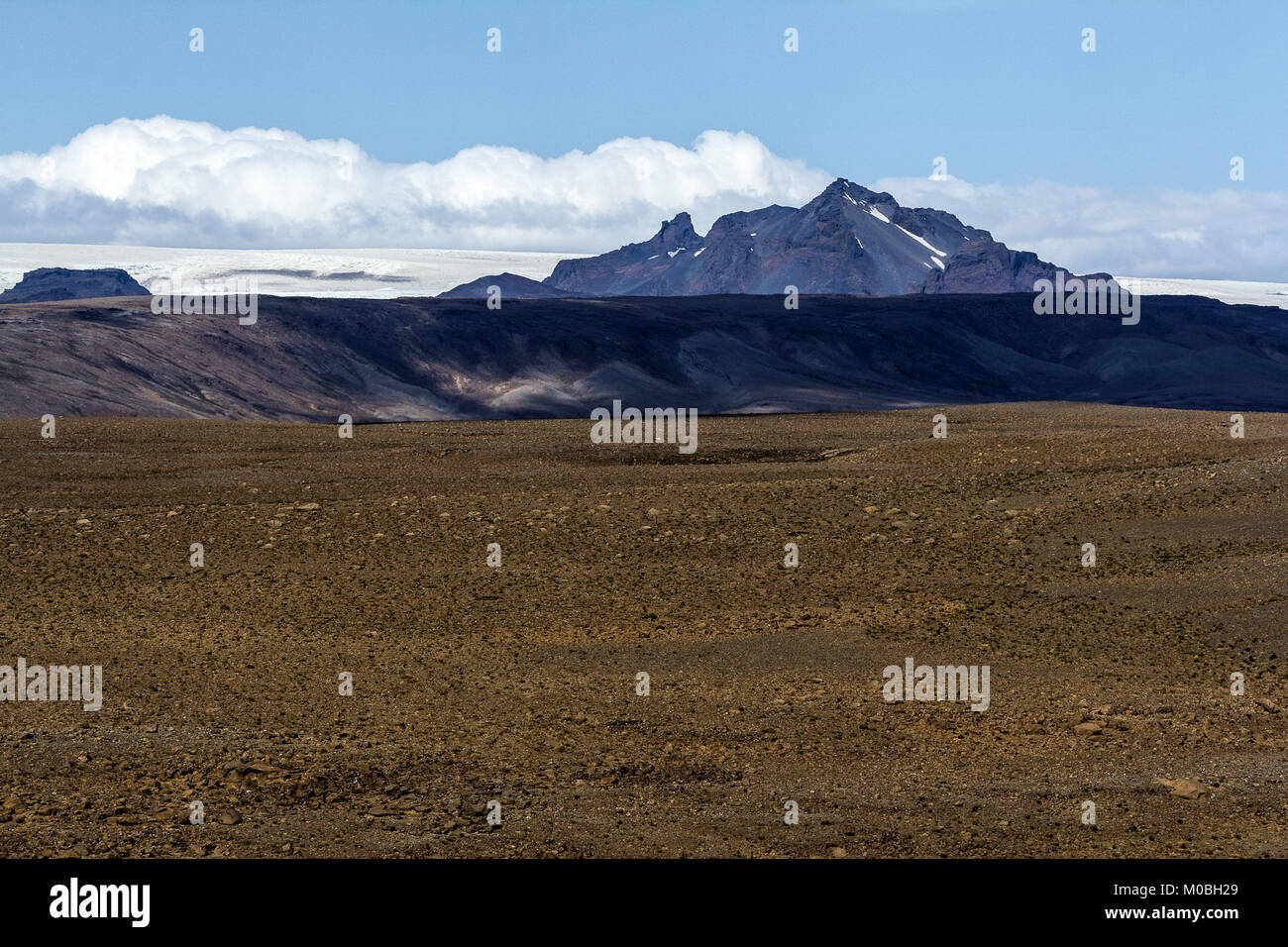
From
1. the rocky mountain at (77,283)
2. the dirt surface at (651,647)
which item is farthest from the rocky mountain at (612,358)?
the rocky mountain at (77,283)

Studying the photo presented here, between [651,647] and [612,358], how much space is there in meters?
90.3

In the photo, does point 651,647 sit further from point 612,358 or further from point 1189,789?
point 612,358

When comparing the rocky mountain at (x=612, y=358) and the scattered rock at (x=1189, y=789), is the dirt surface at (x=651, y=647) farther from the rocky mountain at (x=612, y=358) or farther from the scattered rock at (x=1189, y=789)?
the rocky mountain at (x=612, y=358)

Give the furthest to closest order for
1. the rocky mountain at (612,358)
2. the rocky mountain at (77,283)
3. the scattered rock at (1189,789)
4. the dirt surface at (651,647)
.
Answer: the rocky mountain at (77,283), the rocky mountain at (612,358), the scattered rock at (1189,789), the dirt surface at (651,647)

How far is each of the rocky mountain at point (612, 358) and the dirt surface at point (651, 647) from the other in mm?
41666

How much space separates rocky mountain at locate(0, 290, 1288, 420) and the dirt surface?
4167cm

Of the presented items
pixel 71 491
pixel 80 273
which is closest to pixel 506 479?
pixel 71 491

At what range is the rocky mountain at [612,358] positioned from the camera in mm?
77062

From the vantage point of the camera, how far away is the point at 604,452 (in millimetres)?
33688

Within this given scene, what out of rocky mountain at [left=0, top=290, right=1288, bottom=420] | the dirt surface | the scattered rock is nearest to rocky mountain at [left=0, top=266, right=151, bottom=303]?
rocky mountain at [left=0, top=290, right=1288, bottom=420]

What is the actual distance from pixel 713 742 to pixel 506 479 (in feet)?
53.9

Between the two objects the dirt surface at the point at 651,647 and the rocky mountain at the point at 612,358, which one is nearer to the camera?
the dirt surface at the point at 651,647

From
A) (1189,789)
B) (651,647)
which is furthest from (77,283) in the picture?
(1189,789)
